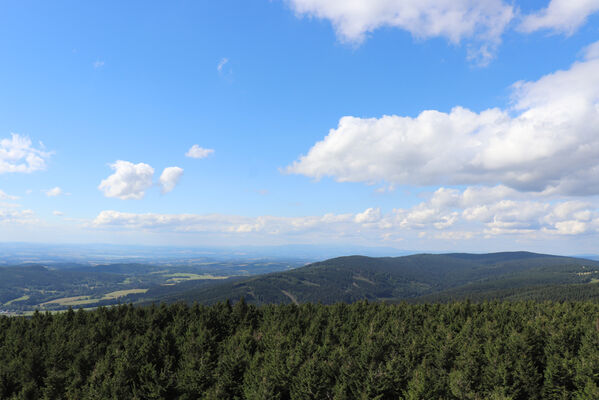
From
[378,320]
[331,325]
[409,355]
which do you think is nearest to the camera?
[409,355]

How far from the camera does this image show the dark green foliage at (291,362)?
5066 cm

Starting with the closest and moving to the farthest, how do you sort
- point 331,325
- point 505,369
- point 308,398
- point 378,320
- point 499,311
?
1. point 308,398
2. point 505,369
3. point 331,325
4. point 378,320
5. point 499,311

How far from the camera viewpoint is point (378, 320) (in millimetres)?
93625

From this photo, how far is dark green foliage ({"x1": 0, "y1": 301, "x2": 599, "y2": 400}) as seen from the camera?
50656mm

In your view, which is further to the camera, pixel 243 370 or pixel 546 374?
pixel 243 370

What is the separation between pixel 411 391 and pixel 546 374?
102 feet

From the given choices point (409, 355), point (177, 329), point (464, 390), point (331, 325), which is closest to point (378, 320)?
point (331, 325)

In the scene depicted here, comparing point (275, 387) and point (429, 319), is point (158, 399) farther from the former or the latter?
point (429, 319)

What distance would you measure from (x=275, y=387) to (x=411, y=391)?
22.5m

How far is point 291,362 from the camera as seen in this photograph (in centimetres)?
5453

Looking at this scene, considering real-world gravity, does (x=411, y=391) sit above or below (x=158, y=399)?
above

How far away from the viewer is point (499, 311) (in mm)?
105375

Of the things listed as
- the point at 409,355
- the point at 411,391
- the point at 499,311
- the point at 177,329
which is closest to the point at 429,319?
the point at 499,311

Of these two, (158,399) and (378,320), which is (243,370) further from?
(378,320)
